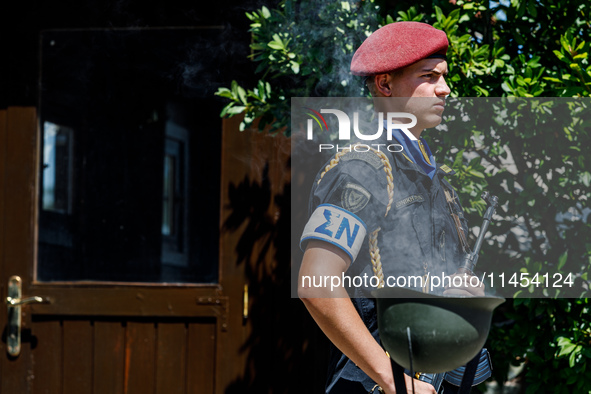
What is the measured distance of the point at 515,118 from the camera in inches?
135

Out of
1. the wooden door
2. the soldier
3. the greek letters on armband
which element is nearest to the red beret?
the soldier

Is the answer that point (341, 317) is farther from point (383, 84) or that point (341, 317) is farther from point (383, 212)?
point (383, 84)

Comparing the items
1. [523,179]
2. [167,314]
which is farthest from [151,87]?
[523,179]

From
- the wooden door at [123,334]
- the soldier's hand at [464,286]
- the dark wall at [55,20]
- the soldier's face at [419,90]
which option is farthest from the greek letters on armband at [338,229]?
the dark wall at [55,20]

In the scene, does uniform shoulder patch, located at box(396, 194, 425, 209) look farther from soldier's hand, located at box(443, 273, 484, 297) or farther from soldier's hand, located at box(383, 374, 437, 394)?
soldier's hand, located at box(383, 374, 437, 394)

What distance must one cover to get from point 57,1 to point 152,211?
140 cm

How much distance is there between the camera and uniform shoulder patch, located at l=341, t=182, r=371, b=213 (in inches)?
83.7

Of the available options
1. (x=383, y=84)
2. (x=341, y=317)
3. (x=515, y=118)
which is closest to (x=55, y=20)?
(x=515, y=118)

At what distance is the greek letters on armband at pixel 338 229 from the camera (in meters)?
2.07

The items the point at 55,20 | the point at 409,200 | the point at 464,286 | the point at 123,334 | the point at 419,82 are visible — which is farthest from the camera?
the point at 55,20

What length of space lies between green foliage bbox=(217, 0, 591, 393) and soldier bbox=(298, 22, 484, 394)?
3.42ft

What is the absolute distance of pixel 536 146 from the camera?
11.6 ft

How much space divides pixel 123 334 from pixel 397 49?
107 inches

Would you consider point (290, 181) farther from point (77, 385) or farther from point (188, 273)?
point (77, 385)
